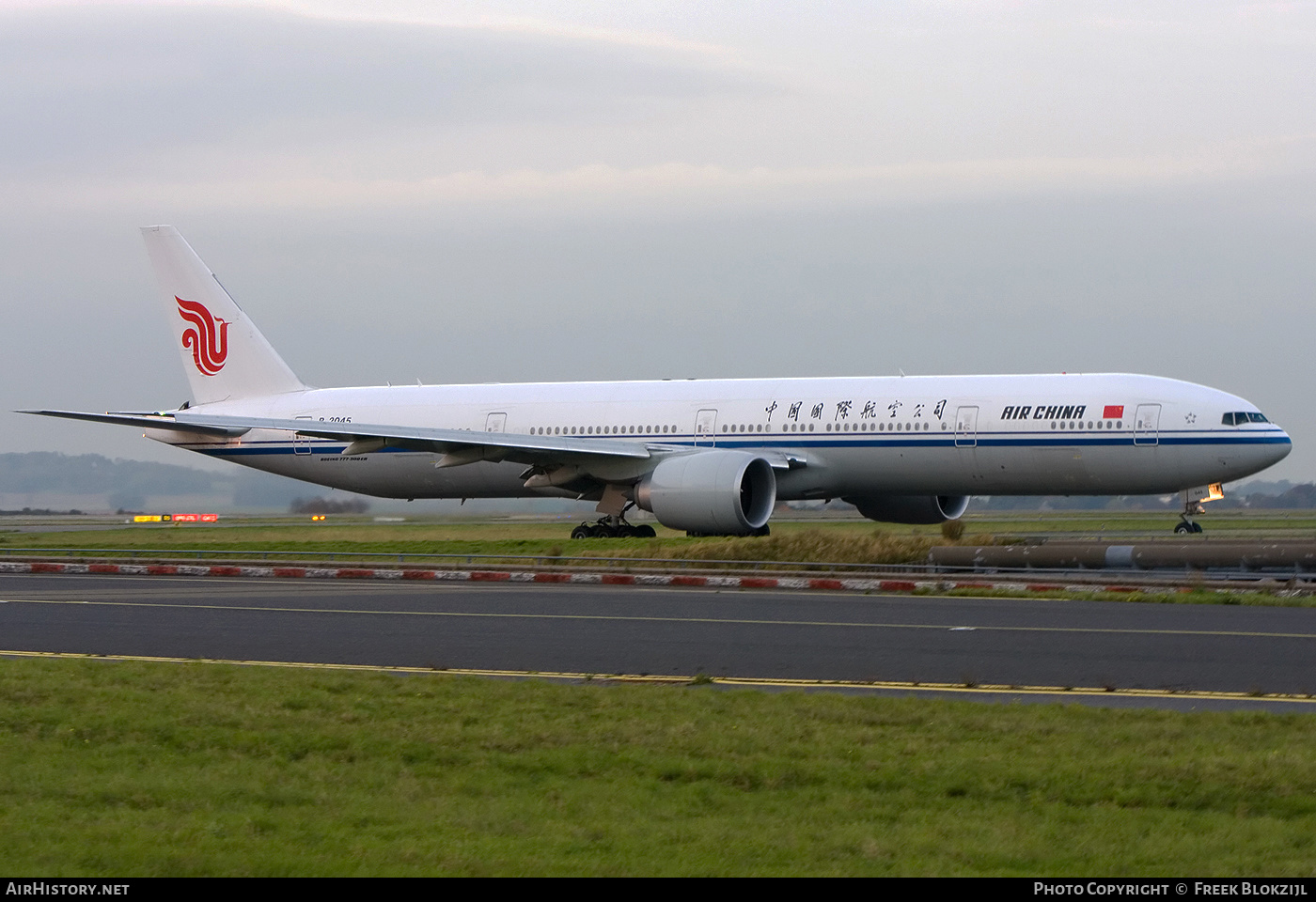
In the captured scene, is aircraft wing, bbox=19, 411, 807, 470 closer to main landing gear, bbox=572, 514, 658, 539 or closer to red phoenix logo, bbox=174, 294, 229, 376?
main landing gear, bbox=572, 514, 658, 539

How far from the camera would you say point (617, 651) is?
588 inches

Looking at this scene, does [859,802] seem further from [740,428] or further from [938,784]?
[740,428]

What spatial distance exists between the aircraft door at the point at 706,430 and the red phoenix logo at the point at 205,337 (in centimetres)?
1459

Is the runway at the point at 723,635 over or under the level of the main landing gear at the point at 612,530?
under

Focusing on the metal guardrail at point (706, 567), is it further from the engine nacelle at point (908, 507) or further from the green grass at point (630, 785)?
the green grass at point (630, 785)

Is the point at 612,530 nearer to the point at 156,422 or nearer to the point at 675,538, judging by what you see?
the point at 675,538

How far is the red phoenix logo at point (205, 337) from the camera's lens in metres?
40.5

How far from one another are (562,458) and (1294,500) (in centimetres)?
5445

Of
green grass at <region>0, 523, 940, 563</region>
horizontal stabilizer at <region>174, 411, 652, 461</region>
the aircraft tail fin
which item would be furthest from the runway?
the aircraft tail fin

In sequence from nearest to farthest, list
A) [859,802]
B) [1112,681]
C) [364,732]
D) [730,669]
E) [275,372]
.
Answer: [859,802], [364,732], [1112,681], [730,669], [275,372]

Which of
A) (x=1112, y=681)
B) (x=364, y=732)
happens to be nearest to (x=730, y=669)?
(x=1112, y=681)

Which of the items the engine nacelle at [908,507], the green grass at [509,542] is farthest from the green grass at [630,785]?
the engine nacelle at [908,507]

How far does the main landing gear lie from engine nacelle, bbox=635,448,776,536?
1.97 metres

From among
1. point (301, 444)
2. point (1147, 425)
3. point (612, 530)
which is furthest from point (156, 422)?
point (1147, 425)
